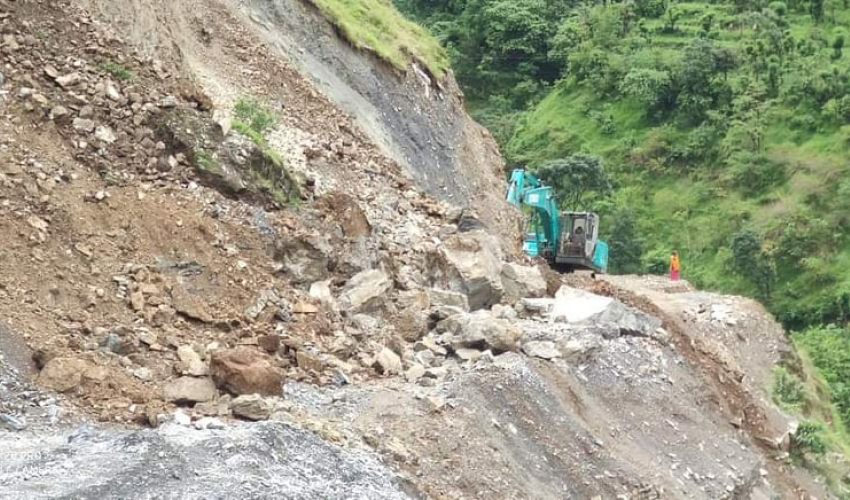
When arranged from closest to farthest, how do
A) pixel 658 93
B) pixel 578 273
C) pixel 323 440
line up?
pixel 323 440 → pixel 578 273 → pixel 658 93

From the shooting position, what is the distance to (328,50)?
1856 centimetres

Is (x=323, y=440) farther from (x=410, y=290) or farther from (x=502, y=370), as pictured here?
(x=410, y=290)

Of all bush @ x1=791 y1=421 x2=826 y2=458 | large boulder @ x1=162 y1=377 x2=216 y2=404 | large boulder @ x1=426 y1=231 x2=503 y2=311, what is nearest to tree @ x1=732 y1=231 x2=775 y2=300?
bush @ x1=791 y1=421 x2=826 y2=458

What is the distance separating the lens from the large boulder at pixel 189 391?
9.38m

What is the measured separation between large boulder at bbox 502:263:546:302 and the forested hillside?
49.8 feet

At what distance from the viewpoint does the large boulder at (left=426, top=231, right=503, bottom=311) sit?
14.2 meters

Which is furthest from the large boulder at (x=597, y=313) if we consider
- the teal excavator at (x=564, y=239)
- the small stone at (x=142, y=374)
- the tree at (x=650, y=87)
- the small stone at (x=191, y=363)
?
the tree at (x=650, y=87)

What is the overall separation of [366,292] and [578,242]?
11.5 meters

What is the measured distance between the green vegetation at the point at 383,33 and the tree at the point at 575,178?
51.9ft

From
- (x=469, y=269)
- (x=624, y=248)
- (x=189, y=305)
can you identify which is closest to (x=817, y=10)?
(x=624, y=248)

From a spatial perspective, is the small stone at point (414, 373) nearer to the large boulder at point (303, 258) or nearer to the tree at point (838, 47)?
the large boulder at point (303, 258)

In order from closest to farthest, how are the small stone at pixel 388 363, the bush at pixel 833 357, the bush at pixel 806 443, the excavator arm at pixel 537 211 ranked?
the small stone at pixel 388 363 < the bush at pixel 806 443 < the excavator arm at pixel 537 211 < the bush at pixel 833 357

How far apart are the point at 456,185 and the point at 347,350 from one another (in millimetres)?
8381

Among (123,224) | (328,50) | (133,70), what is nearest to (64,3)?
(133,70)
